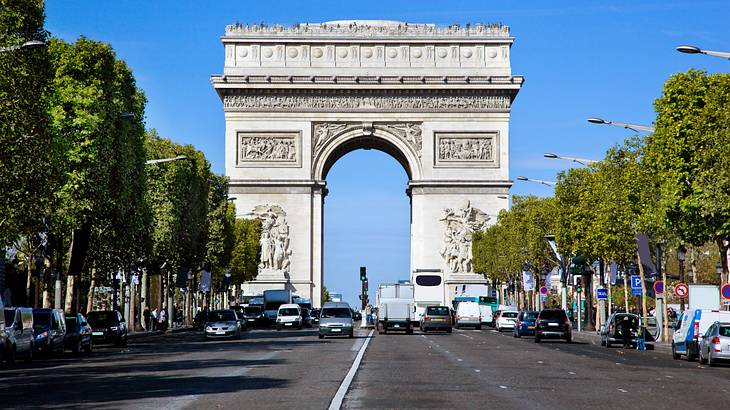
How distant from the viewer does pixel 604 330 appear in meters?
62.0

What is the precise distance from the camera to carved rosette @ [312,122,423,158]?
113 meters

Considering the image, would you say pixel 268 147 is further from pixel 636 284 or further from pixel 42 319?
pixel 42 319

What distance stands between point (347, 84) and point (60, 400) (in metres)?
87.3

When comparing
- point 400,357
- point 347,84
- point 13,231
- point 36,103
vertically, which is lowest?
point 400,357

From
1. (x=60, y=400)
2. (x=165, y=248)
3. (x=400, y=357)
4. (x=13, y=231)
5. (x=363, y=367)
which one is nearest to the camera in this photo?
(x=60, y=400)

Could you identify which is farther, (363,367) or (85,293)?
(85,293)

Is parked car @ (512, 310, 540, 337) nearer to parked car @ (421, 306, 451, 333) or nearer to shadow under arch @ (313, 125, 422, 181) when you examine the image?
parked car @ (421, 306, 451, 333)

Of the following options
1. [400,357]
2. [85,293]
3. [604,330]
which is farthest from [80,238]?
[85,293]

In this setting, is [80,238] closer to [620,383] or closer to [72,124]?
[72,124]

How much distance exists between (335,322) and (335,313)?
1359mm

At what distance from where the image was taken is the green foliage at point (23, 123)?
43.2 meters

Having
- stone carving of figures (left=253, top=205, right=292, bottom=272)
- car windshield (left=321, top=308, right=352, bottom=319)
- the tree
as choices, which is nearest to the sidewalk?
the tree

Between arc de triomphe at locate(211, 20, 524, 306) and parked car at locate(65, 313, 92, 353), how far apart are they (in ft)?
195

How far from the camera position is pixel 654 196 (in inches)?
2213
